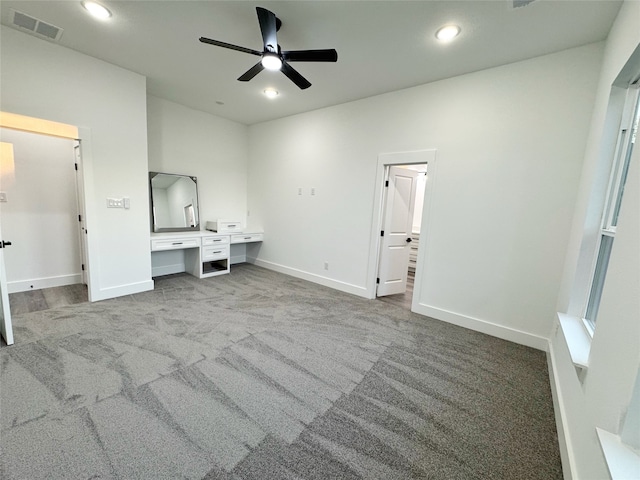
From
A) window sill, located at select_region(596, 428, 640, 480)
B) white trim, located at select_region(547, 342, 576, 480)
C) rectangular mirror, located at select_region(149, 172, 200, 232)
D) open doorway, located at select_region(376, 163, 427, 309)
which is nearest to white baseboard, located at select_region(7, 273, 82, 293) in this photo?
rectangular mirror, located at select_region(149, 172, 200, 232)

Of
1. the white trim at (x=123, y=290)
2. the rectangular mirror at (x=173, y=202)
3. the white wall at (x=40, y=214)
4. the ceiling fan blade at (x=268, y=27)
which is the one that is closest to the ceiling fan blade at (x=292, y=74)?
the ceiling fan blade at (x=268, y=27)

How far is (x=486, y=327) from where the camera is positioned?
9.79 ft

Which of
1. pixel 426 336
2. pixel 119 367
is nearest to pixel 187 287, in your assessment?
pixel 119 367

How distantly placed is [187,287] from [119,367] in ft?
6.64

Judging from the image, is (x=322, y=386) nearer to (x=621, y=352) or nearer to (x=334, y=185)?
(x=621, y=352)

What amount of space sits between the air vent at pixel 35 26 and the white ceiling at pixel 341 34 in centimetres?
6

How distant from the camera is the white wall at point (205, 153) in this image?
14.4ft

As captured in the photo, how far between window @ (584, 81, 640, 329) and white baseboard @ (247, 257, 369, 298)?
98.0 inches

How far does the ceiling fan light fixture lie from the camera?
220cm

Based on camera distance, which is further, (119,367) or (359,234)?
(359,234)

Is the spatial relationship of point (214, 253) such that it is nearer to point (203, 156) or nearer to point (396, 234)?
point (203, 156)

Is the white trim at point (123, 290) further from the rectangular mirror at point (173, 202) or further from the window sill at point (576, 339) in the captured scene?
the window sill at point (576, 339)

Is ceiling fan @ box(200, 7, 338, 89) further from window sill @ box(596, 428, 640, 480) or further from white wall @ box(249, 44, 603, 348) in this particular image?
window sill @ box(596, 428, 640, 480)

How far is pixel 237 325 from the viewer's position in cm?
291
